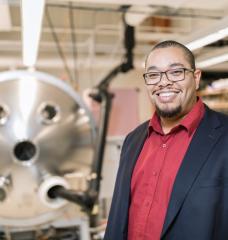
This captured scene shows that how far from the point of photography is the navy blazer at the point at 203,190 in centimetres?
128

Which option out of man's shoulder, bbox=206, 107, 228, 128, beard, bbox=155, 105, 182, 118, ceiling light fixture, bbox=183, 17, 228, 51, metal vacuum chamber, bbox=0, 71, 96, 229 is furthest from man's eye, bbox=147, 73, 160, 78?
metal vacuum chamber, bbox=0, 71, 96, 229

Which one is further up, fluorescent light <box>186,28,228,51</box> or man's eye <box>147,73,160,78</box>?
fluorescent light <box>186,28,228,51</box>

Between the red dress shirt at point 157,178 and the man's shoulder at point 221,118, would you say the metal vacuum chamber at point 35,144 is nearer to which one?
the red dress shirt at point 157,178

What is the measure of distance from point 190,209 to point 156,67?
23.4 inches

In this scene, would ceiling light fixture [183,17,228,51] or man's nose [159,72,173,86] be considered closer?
man's nose [159,72,173,86]

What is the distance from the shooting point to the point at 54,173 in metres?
2.17

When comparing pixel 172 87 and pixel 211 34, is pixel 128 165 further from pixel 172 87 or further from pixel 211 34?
pixel 211 34

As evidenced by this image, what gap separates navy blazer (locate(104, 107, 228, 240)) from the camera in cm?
128

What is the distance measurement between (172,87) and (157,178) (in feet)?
1.27

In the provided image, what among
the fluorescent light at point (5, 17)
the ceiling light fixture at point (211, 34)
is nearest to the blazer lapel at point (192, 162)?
the ceiling light fixture at point (211, 34)

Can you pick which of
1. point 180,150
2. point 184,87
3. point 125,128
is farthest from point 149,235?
point 125,128

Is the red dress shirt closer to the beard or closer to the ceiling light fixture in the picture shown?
the beard

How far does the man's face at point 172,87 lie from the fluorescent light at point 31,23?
541 mm

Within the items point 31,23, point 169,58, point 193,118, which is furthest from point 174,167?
point 31,23
